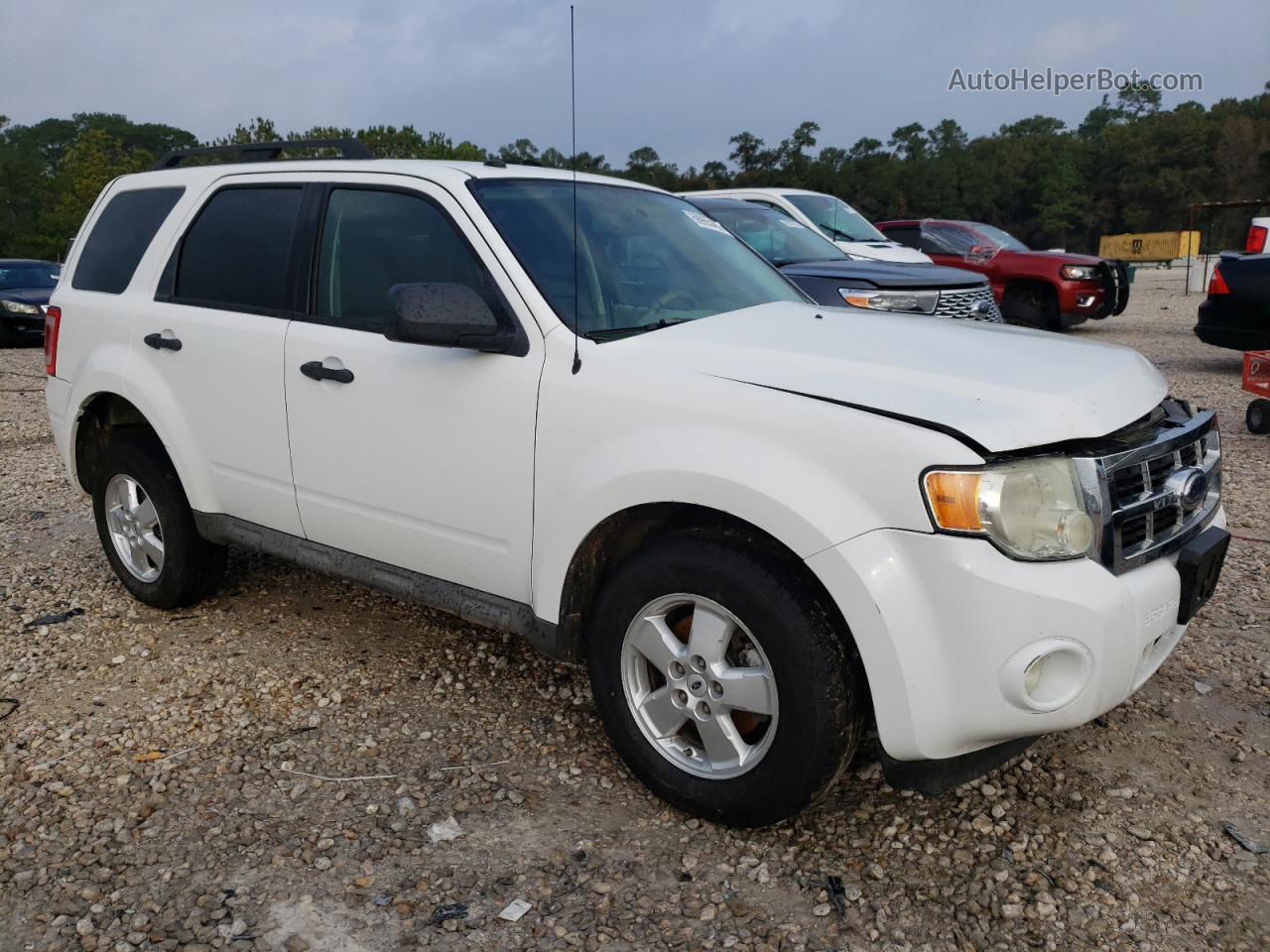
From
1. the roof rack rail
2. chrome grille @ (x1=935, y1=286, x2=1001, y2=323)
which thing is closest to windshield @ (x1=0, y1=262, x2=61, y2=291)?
the roof rack rail

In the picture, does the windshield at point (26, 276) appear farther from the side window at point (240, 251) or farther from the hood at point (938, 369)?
the hood at point (938, 369)

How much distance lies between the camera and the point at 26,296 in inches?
619

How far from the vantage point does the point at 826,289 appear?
24.7 feet

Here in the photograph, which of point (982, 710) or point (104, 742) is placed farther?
point (104, 742)

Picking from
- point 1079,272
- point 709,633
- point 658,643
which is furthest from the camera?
point 1079,272

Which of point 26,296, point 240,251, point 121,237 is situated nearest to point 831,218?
point 121,237

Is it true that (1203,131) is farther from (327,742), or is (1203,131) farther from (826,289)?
(327,742)

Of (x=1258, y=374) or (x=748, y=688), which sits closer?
(x=748, y=688)

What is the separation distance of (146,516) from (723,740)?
2.92 meters

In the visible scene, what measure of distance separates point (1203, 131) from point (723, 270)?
259 feet

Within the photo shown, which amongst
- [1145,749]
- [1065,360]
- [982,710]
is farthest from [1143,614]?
[1145,749]

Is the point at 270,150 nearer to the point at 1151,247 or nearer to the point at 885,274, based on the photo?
the point at 885,274

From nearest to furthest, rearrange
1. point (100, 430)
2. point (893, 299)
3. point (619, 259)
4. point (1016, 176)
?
point (619, 259) < point (100, 430) < point (893, 299) < point (1016, 176)

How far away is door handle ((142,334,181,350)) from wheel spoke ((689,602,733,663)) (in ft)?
8.21
